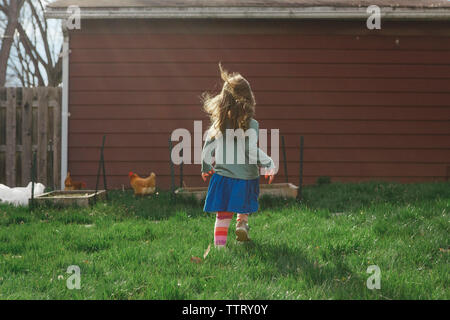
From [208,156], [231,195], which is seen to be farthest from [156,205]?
[231,195]

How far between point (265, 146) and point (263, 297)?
15.6 ft

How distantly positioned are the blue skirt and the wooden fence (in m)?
4.43

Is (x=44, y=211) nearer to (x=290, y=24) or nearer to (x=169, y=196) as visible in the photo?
(x=169, y=196)

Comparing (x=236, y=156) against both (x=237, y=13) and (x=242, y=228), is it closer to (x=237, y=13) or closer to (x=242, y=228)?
(x=242, y=228)

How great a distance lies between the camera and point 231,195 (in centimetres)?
336

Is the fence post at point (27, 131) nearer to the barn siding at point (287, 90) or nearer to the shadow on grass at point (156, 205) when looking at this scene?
the barn siding at point (287, 90)

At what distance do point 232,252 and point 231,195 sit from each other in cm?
52

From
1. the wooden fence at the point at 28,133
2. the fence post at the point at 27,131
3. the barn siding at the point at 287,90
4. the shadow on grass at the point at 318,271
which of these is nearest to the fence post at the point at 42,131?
the wooden fence at the point at 28,133

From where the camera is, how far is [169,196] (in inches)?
220

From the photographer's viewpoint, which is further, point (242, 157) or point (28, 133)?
point (28, 133)

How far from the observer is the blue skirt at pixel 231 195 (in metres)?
3.32

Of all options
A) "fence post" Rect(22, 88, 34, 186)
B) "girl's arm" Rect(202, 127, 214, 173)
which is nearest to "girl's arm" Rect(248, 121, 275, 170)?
"girl's arm" Rect(202, 127, 214, 173)

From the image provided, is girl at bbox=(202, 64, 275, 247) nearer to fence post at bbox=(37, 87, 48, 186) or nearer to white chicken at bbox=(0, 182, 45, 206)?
white chicken at bbox=(0, 182, 45, 206)
